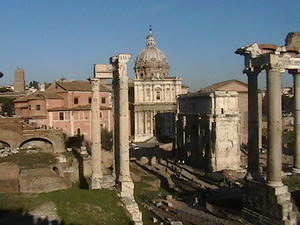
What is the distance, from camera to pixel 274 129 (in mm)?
16359

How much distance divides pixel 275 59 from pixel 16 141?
23056 mm

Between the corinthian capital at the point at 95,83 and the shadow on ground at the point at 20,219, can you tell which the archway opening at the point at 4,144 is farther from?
the shadow on ground at the point at 20,219

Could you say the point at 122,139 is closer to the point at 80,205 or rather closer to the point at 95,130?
the point at 95,130

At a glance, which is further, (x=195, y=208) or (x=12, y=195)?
(x=195, y=208)

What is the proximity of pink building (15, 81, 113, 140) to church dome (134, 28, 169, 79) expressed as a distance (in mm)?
16389

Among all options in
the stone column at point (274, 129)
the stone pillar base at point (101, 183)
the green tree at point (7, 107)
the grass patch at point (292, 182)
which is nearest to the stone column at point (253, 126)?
the stone column at point (274, 129)

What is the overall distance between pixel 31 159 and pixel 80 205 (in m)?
10.1

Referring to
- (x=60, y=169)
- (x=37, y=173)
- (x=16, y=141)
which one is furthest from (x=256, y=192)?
(x=16, y=141)

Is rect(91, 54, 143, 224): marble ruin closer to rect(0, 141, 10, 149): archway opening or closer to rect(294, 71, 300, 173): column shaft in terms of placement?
rect(294, 71, 300, 173): column shaft

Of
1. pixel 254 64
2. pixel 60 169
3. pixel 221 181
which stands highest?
pixel 254 64

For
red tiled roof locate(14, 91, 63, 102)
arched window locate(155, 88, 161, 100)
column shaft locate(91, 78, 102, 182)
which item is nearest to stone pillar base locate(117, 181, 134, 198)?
column shaft locate(91, 78, 102, 182)

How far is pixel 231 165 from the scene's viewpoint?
3709 centimetres

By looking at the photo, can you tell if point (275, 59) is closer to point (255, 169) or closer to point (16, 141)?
point (255, 169)

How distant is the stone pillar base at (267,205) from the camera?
51.4 feet
